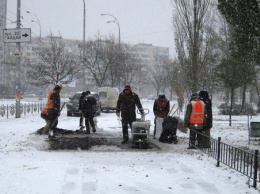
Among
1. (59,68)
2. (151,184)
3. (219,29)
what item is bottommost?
(151,184)

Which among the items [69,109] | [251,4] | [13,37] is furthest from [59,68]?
[251,4]

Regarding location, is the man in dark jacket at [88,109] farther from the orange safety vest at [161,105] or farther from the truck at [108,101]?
the truck at [108,101]

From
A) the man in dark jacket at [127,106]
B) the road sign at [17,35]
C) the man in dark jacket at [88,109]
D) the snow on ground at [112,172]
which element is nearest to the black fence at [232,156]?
the snow on ground at [112,172]

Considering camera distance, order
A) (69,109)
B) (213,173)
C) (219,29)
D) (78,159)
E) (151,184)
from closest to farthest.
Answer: (151,184) → (213,173) → (78,159) → (69,109) → (219,29)

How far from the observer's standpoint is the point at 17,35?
20297mm

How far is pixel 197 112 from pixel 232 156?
2.49 meters

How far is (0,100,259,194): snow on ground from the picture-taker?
6.41m

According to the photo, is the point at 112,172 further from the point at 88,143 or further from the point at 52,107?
the point at 52,107

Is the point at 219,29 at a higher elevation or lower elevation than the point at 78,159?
higher

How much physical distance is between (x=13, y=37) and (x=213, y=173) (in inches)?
628

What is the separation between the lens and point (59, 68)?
29953 millimetres

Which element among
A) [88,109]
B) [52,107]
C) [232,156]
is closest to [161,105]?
[88,109]

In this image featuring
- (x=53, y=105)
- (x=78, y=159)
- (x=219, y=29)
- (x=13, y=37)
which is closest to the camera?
(x=78, y=159)

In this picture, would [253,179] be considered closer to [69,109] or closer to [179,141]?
[179,141]
